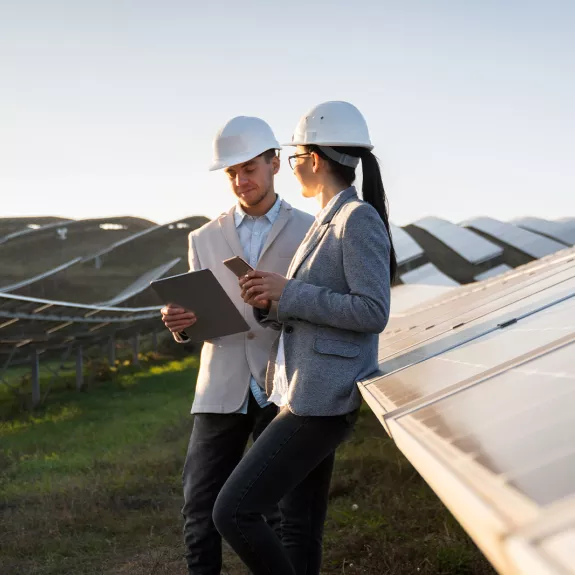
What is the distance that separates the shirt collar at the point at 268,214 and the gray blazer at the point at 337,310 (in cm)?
74

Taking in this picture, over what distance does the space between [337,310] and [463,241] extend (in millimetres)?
25612

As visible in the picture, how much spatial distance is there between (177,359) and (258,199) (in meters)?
22.5

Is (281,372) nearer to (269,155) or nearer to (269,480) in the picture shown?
(269,480)

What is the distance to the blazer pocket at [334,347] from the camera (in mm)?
2697

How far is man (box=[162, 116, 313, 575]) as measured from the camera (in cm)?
329

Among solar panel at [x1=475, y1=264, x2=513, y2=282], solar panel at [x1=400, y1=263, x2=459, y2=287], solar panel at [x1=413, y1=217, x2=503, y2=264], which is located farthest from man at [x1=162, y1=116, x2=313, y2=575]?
solar panel at [x1=413, y1=217, x2=503, y2=264]

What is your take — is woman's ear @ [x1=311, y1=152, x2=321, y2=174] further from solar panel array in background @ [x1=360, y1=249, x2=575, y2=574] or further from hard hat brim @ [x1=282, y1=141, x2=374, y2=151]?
solar panel array in background @ [x1=360, y1=249, x2=575, y2=574]

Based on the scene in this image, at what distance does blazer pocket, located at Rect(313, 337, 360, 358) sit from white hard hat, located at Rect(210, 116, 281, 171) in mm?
988

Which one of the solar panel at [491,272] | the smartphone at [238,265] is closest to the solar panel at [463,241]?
the solar panel at [491,272]

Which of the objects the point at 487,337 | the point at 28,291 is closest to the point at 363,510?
the point at 487,337

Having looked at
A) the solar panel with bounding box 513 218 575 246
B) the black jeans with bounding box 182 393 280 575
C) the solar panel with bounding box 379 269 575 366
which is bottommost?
the solar panel with bounding box 513 218 575 246

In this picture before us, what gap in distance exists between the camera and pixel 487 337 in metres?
3.43

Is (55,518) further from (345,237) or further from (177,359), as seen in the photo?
(177,359)

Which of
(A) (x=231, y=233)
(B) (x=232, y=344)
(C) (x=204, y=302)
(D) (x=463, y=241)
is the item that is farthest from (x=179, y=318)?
(D) (x=463, y=241)
